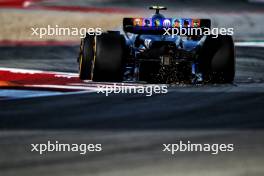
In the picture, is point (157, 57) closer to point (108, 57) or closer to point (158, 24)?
point (158, 24)

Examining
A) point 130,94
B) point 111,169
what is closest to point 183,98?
point 130,94

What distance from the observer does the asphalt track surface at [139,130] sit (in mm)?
5887

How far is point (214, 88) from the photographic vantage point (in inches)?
400

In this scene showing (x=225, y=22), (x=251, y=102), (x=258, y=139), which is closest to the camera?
(x=258, y=139)

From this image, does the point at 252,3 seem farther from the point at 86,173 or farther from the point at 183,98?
the point at 86,173

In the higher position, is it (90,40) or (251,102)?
(90,40)

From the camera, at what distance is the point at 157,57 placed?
34.3 feet

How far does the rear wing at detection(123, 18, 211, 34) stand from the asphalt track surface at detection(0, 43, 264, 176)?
2.87 ft

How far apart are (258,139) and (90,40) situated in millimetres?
4172

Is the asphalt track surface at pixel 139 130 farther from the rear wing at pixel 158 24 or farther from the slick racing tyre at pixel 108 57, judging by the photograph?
the rear wing at pixel 158 24

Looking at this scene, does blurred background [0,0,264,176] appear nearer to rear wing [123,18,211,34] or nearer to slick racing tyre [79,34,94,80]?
rear wing [123,18,211,34]

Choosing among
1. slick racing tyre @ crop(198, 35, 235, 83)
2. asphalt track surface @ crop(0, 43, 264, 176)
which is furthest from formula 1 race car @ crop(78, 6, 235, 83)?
asphalt track surface @ crop(0, 43, 264, 176)

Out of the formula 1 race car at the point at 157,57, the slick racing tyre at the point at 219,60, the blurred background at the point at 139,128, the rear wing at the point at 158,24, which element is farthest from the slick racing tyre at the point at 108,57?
the slick racing tyre at the point at 219,60

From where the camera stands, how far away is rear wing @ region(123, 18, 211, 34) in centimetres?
1063
